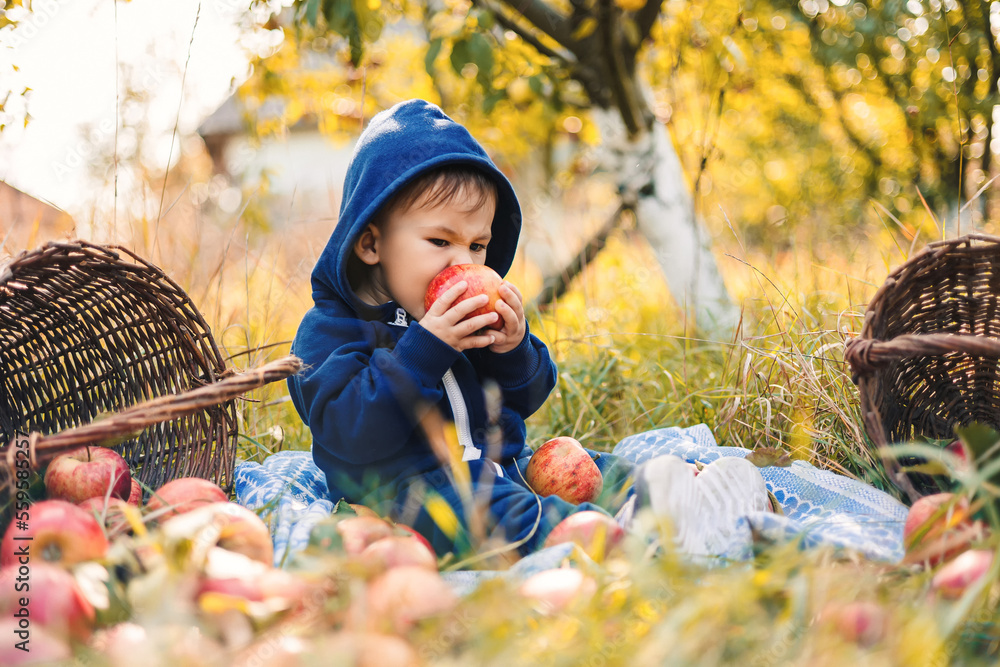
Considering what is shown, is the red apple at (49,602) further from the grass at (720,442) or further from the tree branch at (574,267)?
the tree branch at (574,267)

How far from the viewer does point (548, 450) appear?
2.06 metres

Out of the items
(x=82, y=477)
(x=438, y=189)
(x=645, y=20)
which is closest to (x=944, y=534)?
(x=438, y=189)

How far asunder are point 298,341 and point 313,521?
60 centimetres

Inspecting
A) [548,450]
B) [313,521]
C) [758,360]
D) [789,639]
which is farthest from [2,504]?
[758,360]

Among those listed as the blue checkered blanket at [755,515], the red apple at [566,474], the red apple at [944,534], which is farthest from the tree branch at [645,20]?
the red apple at [944,534]

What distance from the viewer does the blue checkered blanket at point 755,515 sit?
1507 millimetres

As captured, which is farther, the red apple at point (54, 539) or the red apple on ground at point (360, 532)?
the red apple on ground at point (360, 532)

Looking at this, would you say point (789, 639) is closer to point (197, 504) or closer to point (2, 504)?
point (197, 504)

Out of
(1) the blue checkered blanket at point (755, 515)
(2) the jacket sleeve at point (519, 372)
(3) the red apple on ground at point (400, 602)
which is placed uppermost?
(2) the jacket sleeve at point (519, 372)

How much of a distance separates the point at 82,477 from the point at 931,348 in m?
1.83

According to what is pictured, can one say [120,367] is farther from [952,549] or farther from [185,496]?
[952,549]

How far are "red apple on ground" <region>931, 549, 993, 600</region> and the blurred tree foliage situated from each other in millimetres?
1410

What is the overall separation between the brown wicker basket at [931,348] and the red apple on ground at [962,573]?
0.39 m

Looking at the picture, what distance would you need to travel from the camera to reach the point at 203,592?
1.18 m
